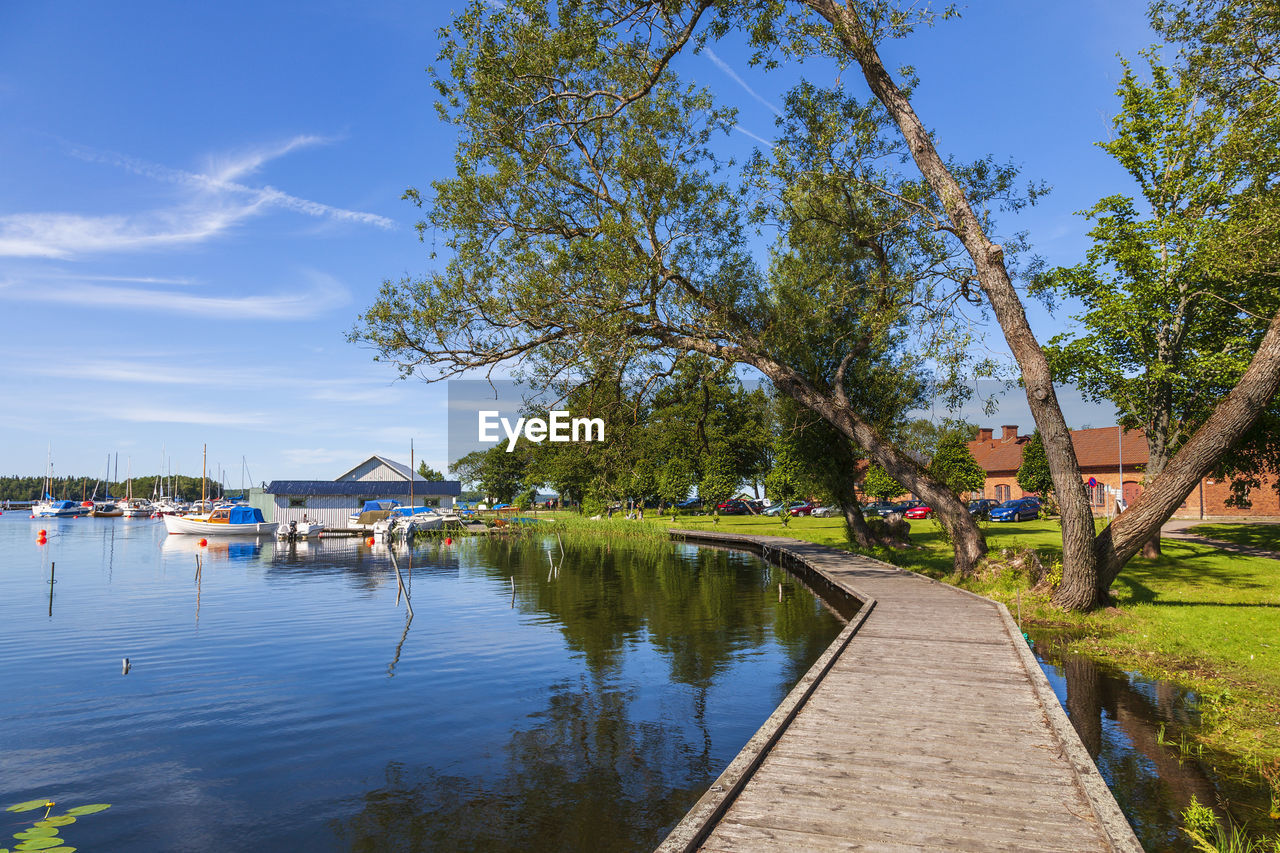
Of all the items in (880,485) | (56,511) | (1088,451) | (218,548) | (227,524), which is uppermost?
(1088,451)

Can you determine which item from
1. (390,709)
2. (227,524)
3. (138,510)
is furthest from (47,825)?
(138,510)

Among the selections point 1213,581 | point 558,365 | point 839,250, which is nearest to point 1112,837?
point 558,365

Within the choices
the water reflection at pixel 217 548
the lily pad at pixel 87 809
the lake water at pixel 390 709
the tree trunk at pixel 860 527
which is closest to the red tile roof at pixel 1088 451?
the tree trunk at pixel 860 527

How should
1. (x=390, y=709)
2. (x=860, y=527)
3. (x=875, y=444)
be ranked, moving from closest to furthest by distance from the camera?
(x=390, y=709) → (x=875, y=444) → (x=860, y=527)

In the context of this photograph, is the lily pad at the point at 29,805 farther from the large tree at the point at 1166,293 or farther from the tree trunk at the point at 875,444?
the large tree at the point at 1166,293

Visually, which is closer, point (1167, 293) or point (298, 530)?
point (1167, 293)

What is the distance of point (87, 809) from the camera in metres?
8.50

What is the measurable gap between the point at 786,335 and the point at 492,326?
357 inches

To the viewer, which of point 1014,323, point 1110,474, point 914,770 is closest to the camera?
point 914,770

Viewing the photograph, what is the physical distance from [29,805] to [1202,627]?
20118 mm

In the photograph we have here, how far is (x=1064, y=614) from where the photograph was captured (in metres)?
16.7

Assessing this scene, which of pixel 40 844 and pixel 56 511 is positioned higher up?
pixel 40 844

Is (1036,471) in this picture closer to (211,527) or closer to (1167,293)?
(1167,293)

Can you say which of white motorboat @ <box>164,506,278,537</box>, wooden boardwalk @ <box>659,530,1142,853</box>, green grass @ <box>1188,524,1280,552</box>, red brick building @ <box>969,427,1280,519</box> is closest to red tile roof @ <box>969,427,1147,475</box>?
red brick building @ <box>969,427,1280,519</box>
